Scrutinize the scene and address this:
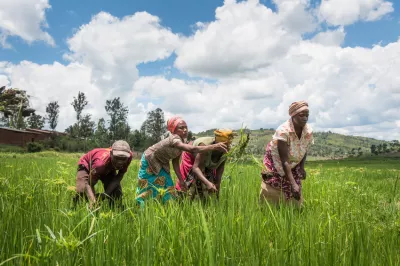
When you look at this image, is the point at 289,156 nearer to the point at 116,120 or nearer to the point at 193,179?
the point at 193,179

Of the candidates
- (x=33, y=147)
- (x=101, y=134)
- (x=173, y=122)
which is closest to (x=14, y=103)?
(x=173, y=122)

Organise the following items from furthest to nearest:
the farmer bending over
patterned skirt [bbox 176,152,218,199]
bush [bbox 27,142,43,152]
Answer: bush [bbox 27,142,43,152] → patterned skirt [bbox 176,152,218,199] → the farmer bending over

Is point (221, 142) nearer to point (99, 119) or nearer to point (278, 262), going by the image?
point (278, 262)

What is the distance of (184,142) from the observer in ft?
12.9

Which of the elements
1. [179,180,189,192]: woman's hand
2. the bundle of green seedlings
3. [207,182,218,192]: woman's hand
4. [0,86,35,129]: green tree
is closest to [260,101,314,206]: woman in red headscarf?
the bundle of green seedlings

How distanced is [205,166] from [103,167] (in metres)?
1.19

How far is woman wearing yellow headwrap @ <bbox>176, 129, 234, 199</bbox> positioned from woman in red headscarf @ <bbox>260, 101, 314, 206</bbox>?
22.2 inches

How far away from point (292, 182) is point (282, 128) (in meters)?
0.61

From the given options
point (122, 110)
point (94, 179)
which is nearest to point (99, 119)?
point (122, 110)

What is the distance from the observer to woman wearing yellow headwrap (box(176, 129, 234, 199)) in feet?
12.1

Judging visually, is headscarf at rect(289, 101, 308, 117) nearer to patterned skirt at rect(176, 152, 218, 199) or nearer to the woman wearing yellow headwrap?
the woman wearing yellow headwrap

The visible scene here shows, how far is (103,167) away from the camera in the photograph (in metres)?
3.63

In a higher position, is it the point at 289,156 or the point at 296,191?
the point at 289,156

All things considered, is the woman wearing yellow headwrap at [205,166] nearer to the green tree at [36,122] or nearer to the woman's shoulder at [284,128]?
the woman's shoulder at [284,128]
